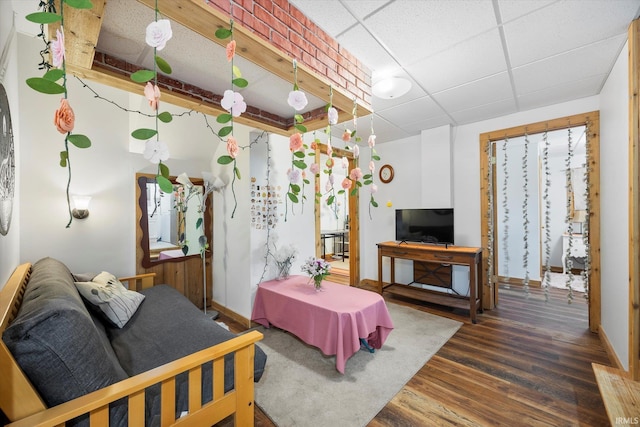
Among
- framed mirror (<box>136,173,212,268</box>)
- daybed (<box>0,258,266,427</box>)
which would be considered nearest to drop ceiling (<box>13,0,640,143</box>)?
daybed (<box>0,258,266,427</box>)

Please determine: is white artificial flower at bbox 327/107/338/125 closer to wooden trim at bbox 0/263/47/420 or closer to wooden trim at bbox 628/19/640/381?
wooden trim at bbox 0/263/47/420

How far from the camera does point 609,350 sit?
222 cm

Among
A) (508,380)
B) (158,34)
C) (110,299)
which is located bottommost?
(508,380)

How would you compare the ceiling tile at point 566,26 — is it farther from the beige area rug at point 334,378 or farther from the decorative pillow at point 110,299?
the decorative pillow at point 110,299

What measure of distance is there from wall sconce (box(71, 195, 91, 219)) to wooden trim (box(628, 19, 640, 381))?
445 centimetres

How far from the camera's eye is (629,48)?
1729 millimetres

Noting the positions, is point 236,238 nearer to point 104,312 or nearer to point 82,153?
point 104,312

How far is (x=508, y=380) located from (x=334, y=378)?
1320 mm

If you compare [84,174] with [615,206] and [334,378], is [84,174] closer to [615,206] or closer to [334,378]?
[334,378]

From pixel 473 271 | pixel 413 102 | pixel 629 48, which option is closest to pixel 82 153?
pixel 413 102

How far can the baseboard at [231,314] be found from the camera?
296cm

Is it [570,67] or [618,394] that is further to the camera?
[570,67]

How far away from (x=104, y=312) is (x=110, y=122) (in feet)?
6.82

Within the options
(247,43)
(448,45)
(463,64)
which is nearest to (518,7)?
(448,45)
